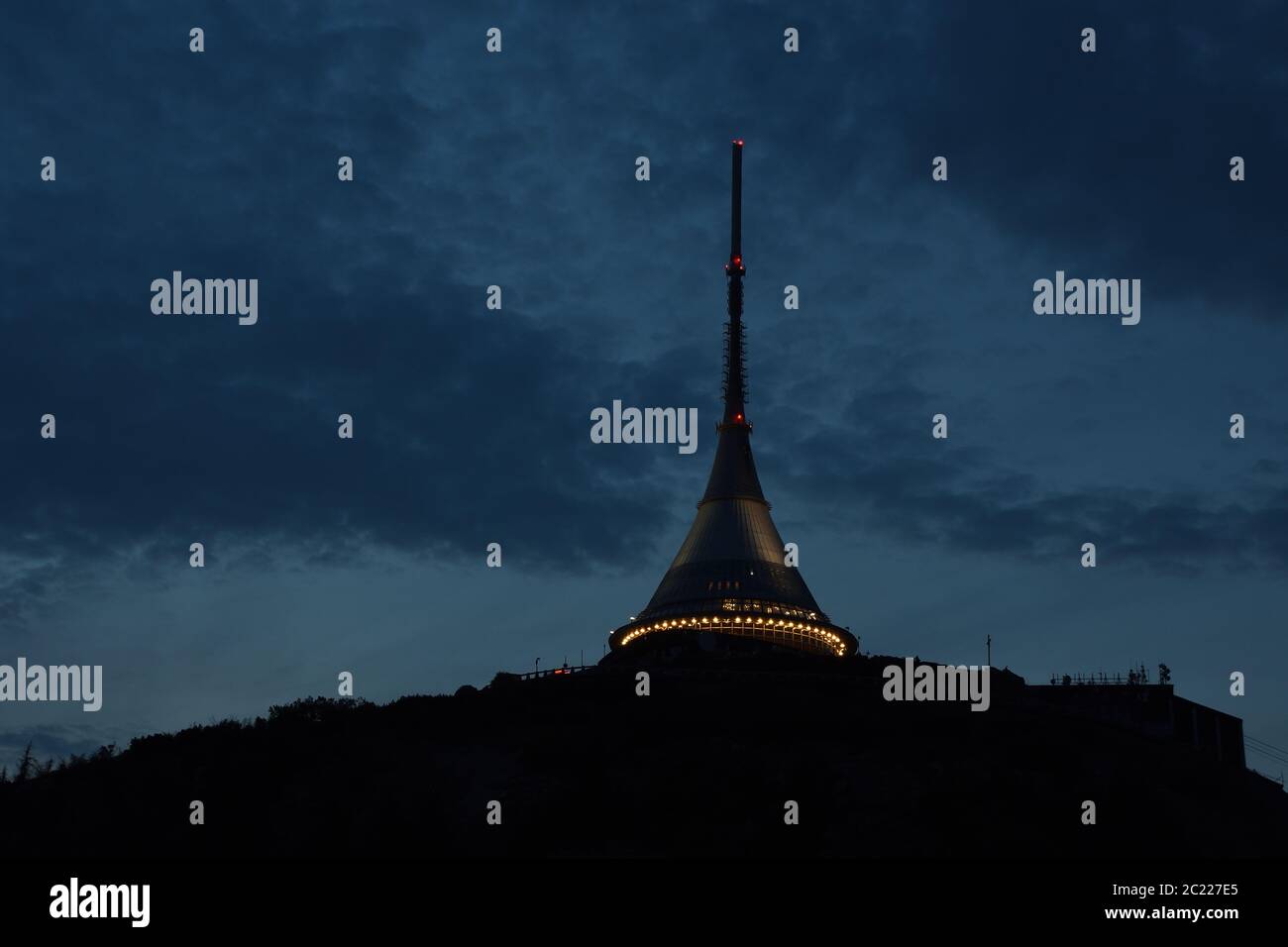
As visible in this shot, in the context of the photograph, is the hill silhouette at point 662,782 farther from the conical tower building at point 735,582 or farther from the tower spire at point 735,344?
the tower spire at point 735,344

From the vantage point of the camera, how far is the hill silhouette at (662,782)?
56.2 metres

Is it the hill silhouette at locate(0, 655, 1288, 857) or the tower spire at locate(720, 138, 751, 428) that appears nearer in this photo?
the hill silhouette at locate(0, 655, 1288, 857)

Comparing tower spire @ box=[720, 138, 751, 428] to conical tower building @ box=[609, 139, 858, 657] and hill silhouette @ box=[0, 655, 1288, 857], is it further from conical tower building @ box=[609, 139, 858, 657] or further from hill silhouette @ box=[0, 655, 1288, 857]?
hill silhouette @ box=[0, 655, 1288, 857]

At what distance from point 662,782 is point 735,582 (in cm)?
3060

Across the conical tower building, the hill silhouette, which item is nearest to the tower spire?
the conical tower building

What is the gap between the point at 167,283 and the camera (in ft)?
182

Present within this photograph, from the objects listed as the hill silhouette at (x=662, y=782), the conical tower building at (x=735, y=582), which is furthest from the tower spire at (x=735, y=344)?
the hill silhouette at (x=662, y=782)

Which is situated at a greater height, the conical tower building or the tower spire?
the tower spire

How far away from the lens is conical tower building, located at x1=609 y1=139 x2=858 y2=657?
87875 mm

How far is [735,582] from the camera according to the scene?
89375 mm

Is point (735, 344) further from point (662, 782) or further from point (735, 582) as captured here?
point (662, 782)

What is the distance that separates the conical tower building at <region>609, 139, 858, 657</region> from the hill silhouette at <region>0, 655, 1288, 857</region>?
13179 millimetres
